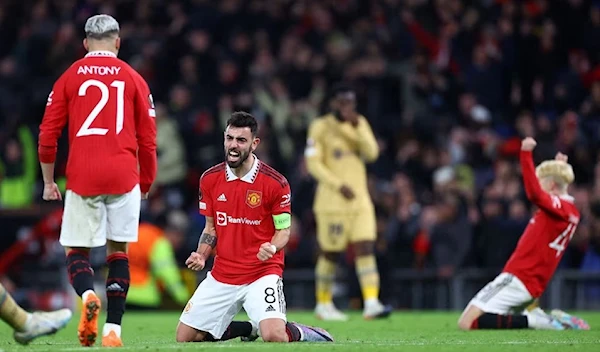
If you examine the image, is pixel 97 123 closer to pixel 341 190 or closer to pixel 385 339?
pixel 385 339

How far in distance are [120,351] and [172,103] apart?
1269cm

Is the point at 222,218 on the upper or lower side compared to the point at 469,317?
upper

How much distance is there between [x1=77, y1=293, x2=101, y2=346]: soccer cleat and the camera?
8695 mm

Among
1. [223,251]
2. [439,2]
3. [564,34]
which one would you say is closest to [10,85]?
[439,2]

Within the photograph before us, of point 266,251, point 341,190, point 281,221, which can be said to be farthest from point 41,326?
point 341,190

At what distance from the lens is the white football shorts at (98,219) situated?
9.12m

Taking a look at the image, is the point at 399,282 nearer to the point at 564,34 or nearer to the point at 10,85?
the point at 564,34

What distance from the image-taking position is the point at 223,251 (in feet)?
32.1

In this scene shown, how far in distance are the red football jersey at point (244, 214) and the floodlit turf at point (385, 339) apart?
1.84ft

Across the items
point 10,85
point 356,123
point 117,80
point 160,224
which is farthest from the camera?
point 10,85

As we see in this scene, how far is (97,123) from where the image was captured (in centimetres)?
909

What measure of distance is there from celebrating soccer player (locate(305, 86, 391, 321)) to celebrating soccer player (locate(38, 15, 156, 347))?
5389mm

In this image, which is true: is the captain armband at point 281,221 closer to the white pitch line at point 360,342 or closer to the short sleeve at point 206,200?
the short sleeve at point 206,200

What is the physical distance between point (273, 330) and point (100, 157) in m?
1.72
